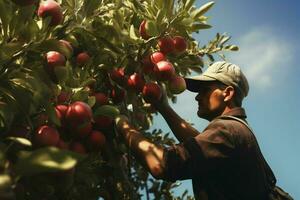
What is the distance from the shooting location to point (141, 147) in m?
3.01

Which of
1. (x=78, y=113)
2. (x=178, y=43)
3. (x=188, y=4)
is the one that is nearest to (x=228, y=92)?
(x=178, y=43)

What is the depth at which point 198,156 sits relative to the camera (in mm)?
2990

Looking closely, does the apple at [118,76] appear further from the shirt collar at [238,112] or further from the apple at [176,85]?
the shirt collar at [238,112]

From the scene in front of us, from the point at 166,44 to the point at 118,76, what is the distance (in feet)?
1.19

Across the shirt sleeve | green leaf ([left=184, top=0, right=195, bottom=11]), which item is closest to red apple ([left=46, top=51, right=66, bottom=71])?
green leaf ([left=184, top=0, right=195, bottom=11])

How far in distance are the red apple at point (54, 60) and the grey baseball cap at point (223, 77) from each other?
5.48 feet

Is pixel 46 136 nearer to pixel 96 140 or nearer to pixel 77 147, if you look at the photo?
pixel 77 147

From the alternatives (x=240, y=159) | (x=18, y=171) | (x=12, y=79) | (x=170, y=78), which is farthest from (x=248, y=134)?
(x=18, y=171)

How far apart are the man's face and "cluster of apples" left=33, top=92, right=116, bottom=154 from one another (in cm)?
92

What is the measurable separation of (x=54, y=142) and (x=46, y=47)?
1.47 ft

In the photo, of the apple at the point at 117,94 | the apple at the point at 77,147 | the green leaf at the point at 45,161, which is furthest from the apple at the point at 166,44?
the green leaf at the point at 45,161

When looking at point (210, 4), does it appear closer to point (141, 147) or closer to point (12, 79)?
point (141, 147)

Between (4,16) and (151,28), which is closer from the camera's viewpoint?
(4,16)

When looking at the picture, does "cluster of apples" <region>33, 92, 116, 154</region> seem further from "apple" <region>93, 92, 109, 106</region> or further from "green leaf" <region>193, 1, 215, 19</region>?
"green leaf" <region>193, 1, 215, 19</region>
